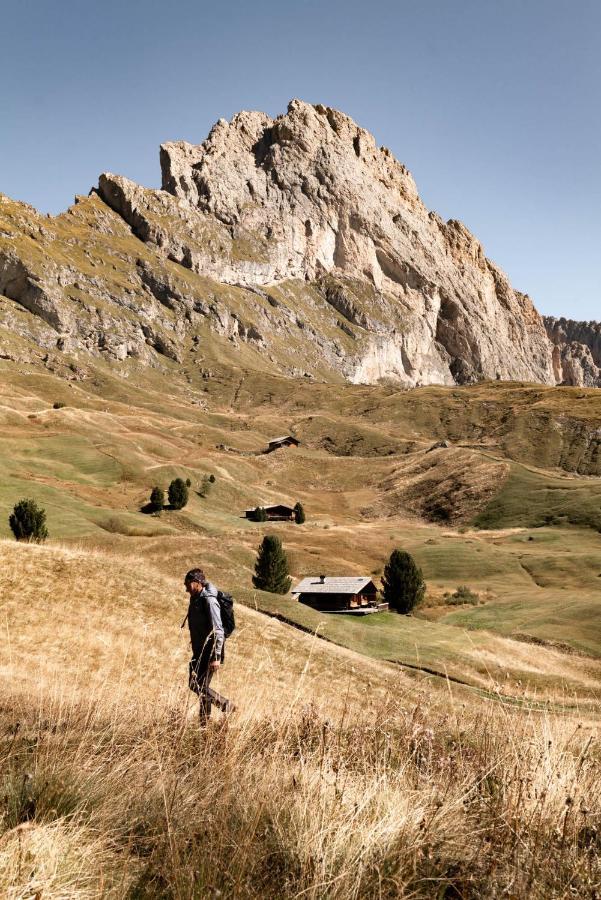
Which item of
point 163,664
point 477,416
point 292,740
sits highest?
point 477,416

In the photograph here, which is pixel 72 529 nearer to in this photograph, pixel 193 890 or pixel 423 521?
pixel 193 890

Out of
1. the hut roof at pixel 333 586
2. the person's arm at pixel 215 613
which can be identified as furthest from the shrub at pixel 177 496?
the person's arm at pixel 215 613

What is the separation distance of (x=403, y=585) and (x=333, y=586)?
7.44 meters

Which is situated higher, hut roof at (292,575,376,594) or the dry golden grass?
the dry golden grass

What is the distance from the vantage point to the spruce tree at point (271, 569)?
179 feet

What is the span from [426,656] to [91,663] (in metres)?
23.8

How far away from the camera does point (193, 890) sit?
3055 mm

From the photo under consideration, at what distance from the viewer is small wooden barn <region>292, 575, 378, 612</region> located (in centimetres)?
5759

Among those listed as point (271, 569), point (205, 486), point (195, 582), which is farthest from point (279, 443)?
point (195, 582)

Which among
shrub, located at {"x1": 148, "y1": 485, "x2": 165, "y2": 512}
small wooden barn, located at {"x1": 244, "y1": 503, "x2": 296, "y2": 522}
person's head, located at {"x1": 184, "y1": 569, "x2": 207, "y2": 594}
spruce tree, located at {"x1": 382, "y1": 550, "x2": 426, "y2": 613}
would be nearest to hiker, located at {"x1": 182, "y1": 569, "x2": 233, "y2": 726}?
person's head, located at {"x1": 184, "y1": 569, "x2": 207, "y2": 594}

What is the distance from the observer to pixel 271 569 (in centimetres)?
5491

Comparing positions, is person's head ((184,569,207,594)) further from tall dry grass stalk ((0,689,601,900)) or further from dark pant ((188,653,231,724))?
tall dry grass stalk ((0,689,601,900))

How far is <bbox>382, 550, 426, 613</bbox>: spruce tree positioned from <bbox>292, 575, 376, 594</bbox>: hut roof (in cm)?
252

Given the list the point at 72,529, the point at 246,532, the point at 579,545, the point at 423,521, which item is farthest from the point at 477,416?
Answer: the point at 72,529
